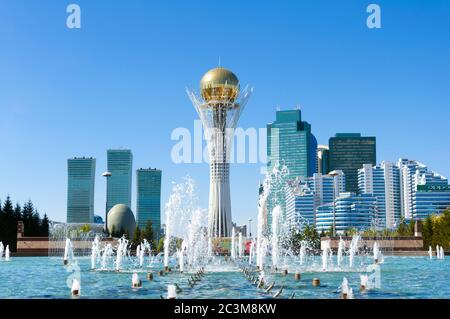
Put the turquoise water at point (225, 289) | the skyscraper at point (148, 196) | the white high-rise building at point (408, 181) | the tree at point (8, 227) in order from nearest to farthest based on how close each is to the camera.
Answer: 1. the turquoise water at point (225, 289)
2. the tree at point (8, 227)
3. the white high-rise building at point (408, 181)
4. the skyscraper at point (148, 196)

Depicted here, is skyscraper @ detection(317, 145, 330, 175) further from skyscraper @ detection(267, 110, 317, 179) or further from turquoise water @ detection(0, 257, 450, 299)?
turquoise water @ detection(0, 257, 450, 299)

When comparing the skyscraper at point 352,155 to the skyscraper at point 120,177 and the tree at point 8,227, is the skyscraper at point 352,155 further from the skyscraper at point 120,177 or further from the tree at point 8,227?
the tree at point 8,227

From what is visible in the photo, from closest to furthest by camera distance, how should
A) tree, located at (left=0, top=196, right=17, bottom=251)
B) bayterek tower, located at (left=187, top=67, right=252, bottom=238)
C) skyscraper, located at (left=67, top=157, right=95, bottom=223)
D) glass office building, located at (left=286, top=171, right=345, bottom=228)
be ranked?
tree, located at (left=0, top=196, right=17, bottom=251)
bayterek tower, located at (left=187, top=67, right=252, bottom=238)
glass office building, located at (left=286, top=171, right=345, bottom=228)
skyscraper, located at (left=67, top=157, right=95, bottom=223)

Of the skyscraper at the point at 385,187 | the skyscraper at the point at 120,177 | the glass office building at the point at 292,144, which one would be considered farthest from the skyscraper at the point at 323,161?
the skyscraper at the point at 120,177

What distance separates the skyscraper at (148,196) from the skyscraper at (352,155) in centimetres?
5659

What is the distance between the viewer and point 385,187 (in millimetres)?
158875

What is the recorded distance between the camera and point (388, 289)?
17.1m

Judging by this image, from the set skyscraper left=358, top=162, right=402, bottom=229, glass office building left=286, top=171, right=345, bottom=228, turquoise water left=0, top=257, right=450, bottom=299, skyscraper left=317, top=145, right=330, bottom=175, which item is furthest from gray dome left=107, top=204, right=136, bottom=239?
skyscraper left=317, top=145, right=330, bottom=175

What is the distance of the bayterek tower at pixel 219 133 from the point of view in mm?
66894

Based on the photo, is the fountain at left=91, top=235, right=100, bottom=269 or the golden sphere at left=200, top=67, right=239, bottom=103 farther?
the golden sphere at left=200, top=67, right=239, bottom=103

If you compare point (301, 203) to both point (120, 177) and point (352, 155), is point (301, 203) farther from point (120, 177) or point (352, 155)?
point (120, 177)

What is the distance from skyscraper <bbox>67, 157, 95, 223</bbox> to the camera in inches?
6452

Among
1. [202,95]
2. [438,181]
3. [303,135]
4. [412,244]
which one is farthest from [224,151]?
[303,135]

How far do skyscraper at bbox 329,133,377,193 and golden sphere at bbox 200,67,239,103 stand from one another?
4437 inches
